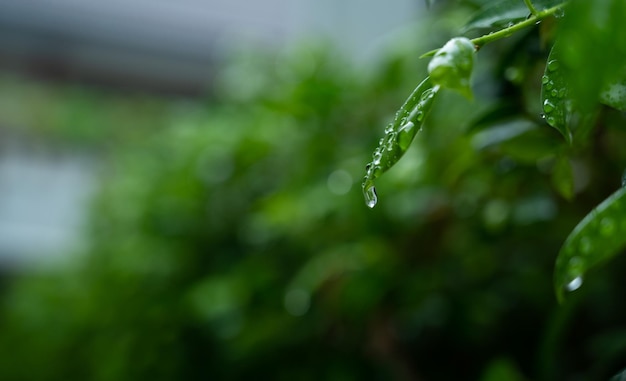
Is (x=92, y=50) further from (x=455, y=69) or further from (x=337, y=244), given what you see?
(x=455, y=69)

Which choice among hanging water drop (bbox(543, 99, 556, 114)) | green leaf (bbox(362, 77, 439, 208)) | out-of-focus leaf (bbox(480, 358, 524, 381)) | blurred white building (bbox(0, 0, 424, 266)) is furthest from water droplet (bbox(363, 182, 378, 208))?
blurred white building (bbox(0, 0, 424, 266))

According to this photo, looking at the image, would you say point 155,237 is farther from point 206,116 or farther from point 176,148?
point 206,116

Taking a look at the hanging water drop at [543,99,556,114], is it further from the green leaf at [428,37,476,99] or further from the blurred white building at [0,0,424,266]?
the blurred white building at [0,0,424,266]

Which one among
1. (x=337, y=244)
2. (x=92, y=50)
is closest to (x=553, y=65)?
(x=337, y=244)

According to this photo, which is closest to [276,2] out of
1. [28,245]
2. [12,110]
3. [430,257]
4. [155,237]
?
[12,110]

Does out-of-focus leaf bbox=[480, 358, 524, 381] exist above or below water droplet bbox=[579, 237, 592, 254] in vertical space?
below

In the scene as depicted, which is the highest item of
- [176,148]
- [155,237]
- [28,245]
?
[28,245]
